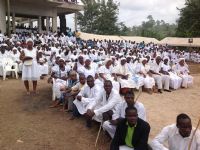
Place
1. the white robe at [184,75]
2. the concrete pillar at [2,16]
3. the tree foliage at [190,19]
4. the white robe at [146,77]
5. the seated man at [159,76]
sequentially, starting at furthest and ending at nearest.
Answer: the tree foliage at [190,19], the concrete pillar at [2,16], the white robe at [184,75], the seated man at [159,76], the white robe at [146,77]

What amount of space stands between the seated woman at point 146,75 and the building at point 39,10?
12.4m

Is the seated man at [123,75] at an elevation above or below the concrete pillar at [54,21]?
below

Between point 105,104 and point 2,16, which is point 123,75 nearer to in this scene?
point 105,104

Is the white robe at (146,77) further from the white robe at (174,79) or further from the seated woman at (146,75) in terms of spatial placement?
the white robe at (174,79)

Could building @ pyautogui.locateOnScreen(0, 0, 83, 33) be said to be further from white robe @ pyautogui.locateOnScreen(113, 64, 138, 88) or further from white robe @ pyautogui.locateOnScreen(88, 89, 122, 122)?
white robe @ pyautogui.locateOnScreen(88, 89, 122, 122)

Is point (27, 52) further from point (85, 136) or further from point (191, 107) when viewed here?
point (191, 107)

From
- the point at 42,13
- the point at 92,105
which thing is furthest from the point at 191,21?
the point at 92,105

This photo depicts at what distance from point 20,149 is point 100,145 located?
1.45 m

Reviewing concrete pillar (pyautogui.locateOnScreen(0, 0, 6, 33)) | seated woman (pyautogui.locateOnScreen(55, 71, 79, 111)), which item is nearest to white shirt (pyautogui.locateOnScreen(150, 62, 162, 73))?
seated woman (pyautogui.locateOnScreen(55, 71, 79, 111))

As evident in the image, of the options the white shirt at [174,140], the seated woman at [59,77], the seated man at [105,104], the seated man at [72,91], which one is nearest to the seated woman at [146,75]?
the seated woman at [59,77]

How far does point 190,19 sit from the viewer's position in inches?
1459

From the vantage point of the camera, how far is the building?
22.6 metres

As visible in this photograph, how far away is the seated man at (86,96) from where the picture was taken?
7.08m

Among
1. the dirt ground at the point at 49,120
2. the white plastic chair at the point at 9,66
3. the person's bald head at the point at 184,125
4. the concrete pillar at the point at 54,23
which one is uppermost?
the concrete pillar at the point at 54,23
